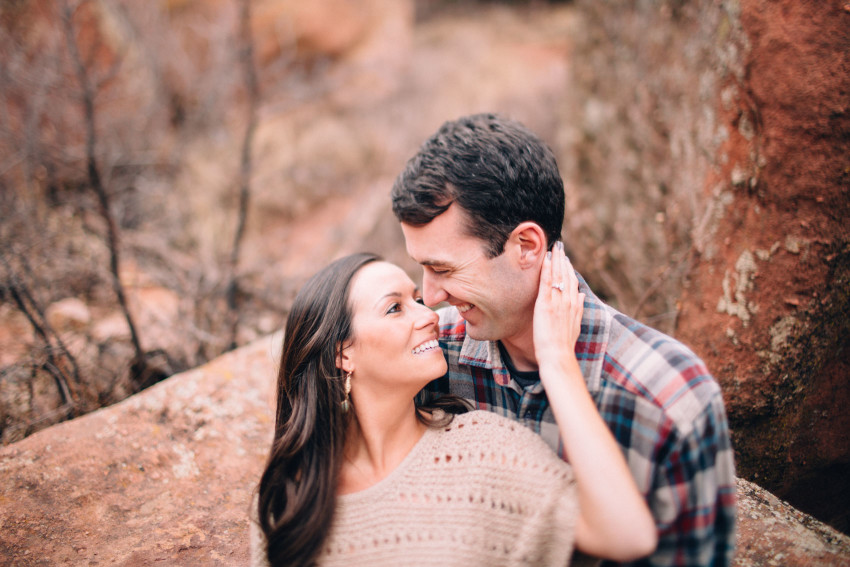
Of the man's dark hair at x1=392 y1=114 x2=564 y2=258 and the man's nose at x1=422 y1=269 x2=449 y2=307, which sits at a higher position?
the man's dark hair at x1=392 y1=114 x2=564 y2=258

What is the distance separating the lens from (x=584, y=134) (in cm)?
563

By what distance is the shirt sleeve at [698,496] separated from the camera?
1.55 metres

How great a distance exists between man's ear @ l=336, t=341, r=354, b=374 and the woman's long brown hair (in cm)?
2

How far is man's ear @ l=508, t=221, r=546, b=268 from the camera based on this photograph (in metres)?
2.02

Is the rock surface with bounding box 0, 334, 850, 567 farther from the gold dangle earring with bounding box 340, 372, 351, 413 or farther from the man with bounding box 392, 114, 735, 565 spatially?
the gold dangle earring with bounding box 340, 372, 351, 413

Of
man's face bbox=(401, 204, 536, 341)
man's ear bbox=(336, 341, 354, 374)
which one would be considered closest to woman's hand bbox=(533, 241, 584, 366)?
man's face bbox=(401, 204, 536, 341)

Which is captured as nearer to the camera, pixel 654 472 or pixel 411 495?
pixel 654 472

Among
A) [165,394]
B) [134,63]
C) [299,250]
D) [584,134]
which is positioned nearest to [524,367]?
[165,394]

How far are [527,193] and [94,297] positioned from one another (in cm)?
472

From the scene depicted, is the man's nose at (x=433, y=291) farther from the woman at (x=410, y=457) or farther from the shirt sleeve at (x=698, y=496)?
the shirt sleeve at (x=698, y=496)

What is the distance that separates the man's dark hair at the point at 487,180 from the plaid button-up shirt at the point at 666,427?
44cm

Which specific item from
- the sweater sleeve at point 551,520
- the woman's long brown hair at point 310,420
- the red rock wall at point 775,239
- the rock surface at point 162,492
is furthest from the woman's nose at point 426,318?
the red rock wall at point 775,239

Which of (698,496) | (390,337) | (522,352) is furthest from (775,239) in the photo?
(390,337)

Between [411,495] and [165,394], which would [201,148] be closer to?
[165,394]
